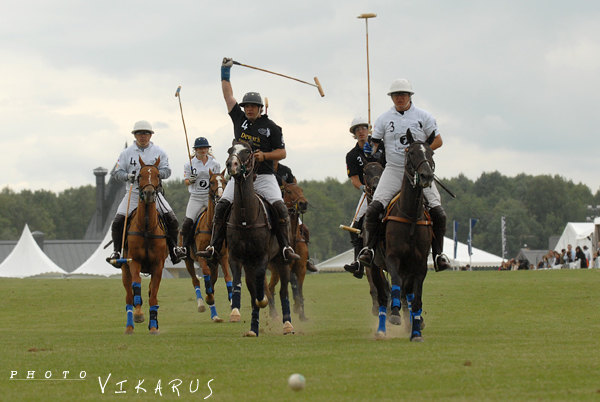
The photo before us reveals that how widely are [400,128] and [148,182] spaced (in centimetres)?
Result: 410

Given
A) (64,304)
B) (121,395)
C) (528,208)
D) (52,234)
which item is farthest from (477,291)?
(528,208)

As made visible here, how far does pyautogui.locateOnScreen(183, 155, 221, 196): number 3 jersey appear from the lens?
20.5 m

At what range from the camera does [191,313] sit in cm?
2253

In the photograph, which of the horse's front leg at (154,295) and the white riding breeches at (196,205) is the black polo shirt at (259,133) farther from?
the white riding breeches at (196,205)

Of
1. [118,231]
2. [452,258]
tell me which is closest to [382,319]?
[118,231]

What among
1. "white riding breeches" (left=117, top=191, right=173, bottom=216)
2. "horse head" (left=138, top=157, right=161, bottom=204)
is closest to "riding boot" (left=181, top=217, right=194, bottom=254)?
"white riding breeches" (left=117, top=191, right=173, bottom=216)

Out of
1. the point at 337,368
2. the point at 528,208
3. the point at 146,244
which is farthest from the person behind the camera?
the point at 528,208

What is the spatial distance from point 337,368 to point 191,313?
13.0 m

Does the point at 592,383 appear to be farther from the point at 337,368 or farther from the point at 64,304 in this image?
the point at 64,304

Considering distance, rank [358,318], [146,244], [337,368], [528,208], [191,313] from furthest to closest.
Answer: [528,208]
[191,313]
[358,318]
[146,244]
[337,368]

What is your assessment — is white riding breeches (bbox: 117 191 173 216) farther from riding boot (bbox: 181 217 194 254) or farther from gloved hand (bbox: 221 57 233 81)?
riding boot (bbox: 181 217 194 254)

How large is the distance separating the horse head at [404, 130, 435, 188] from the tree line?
142 meters

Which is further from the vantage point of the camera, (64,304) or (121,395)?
(64,304)

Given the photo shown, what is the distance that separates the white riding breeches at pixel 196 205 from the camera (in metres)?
20.5
